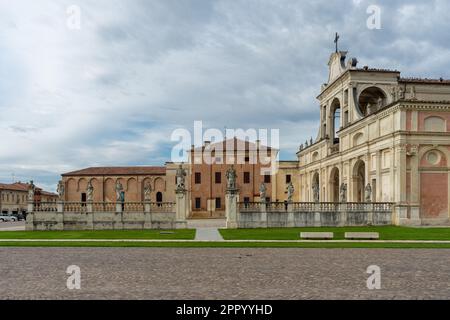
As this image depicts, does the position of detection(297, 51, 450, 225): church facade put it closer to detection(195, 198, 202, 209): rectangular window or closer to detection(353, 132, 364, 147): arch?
detection(353, 132, 364, 147): arch

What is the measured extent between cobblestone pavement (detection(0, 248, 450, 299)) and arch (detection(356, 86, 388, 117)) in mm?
31126

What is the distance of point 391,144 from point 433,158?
3.44 meters

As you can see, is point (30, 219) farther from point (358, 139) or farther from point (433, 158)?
point (433, 158)

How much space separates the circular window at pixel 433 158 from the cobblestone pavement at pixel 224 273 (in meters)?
20.8

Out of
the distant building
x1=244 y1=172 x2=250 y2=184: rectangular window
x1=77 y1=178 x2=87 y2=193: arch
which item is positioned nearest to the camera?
x1=244 y1=172 x2=250 y2=184: rectangular window

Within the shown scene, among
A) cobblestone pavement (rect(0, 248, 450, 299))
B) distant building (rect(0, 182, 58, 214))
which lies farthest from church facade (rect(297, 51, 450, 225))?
distant building (rect(0, 182, 58, 214))

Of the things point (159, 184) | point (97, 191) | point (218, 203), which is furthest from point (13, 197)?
point (218, 203)

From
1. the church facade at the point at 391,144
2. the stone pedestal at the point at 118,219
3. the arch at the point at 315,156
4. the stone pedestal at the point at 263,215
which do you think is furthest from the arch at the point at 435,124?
the stone pedestal at the point at 118,219

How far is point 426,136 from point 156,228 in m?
22.1

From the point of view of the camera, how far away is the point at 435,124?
36.3 meters

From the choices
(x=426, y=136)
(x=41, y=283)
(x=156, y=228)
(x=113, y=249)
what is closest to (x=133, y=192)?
(x=156, y=228)

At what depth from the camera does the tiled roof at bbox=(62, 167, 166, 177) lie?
234ft
